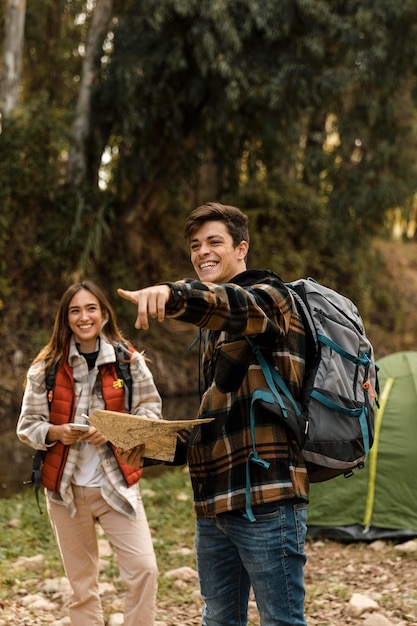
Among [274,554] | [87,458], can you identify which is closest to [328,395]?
[274,554]

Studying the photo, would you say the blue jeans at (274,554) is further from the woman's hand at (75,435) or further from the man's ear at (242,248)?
the woman's hand at (75,435)

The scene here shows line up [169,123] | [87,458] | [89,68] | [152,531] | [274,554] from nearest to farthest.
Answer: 1. [274,554]
2. [87,458]
3. [152,531]
4. [169,123]
5. [89,68]

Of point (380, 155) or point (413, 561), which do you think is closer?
point (413, 561)

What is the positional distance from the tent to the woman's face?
3.05 m

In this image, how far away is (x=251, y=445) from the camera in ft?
8.41

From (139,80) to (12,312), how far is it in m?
4.82

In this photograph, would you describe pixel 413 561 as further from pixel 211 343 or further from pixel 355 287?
pixel 355 287

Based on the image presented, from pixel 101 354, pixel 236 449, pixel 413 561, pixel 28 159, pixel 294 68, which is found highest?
pixel 294 68

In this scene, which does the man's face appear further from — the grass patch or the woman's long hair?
the grass patch

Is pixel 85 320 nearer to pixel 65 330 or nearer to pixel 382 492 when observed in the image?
pixel 65 330

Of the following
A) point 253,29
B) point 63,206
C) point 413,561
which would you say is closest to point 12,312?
point 63,206

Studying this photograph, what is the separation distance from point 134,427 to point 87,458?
54.0 inches

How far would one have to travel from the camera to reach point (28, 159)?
48.6 ft

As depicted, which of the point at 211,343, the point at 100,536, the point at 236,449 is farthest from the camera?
the point at 100,536
